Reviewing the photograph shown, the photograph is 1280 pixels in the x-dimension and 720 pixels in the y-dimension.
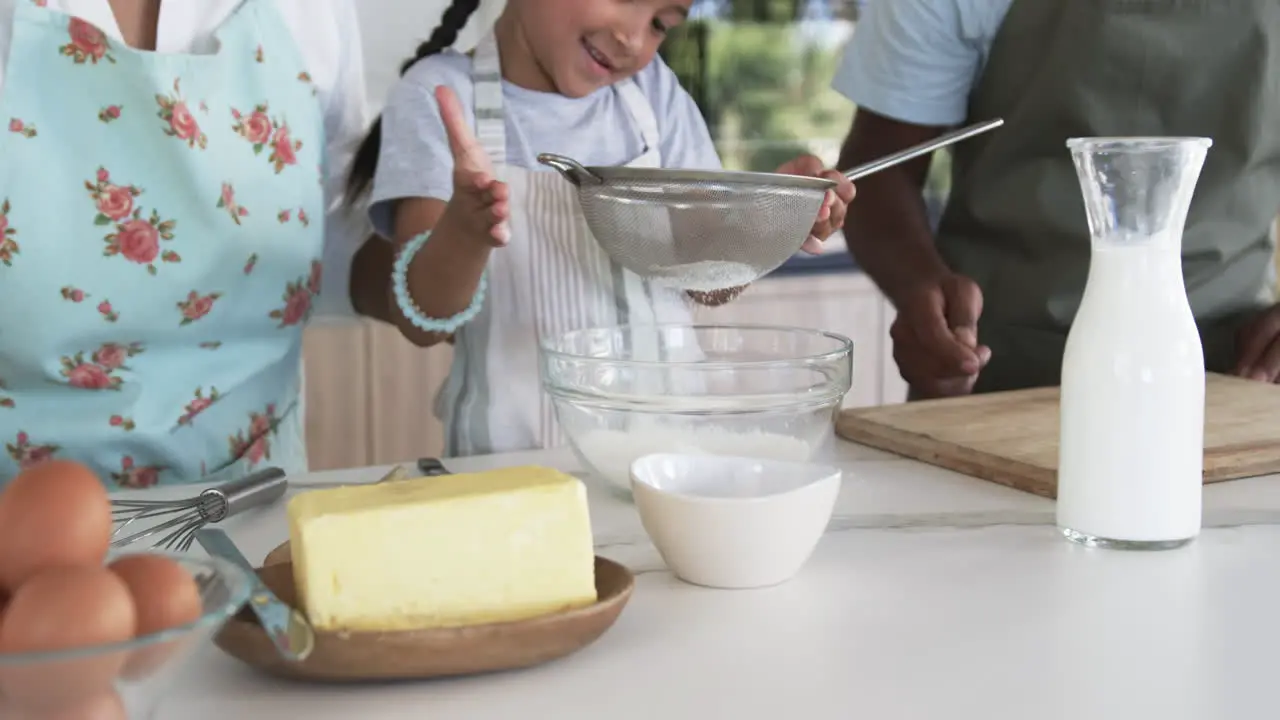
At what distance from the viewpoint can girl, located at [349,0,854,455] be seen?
1.31 metres

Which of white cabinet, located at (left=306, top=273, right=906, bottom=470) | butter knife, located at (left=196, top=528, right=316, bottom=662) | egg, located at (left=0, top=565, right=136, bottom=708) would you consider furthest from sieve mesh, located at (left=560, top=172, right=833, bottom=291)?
white cabinet, located at (left=306, top=273, right=906, bottom=470)

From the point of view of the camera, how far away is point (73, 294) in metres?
1.18

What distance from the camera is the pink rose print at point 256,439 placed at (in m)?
1.32

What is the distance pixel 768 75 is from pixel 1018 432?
209 centimetres

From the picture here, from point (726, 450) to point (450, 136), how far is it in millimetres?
361

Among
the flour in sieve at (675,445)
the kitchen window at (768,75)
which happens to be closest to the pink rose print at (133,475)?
the flour in sieve at (675,445)

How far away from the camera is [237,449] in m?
1.32

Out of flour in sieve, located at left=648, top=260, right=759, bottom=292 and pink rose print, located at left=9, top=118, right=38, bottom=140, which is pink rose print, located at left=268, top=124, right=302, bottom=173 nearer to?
pink rose print, located at left=9, top=118, right=38, bottom=140

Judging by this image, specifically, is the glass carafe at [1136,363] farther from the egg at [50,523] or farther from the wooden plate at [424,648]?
the egg at [50,523]

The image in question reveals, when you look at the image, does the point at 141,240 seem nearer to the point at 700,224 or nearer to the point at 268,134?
the point at 268,134

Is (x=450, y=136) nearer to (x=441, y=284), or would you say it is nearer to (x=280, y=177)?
(x=441, y=284)

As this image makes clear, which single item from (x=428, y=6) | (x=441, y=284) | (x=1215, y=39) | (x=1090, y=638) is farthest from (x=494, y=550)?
(x=428, y=6)

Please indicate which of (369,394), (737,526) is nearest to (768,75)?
(369,394)

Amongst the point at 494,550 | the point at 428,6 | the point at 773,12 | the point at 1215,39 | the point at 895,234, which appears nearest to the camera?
the point at 494,550
